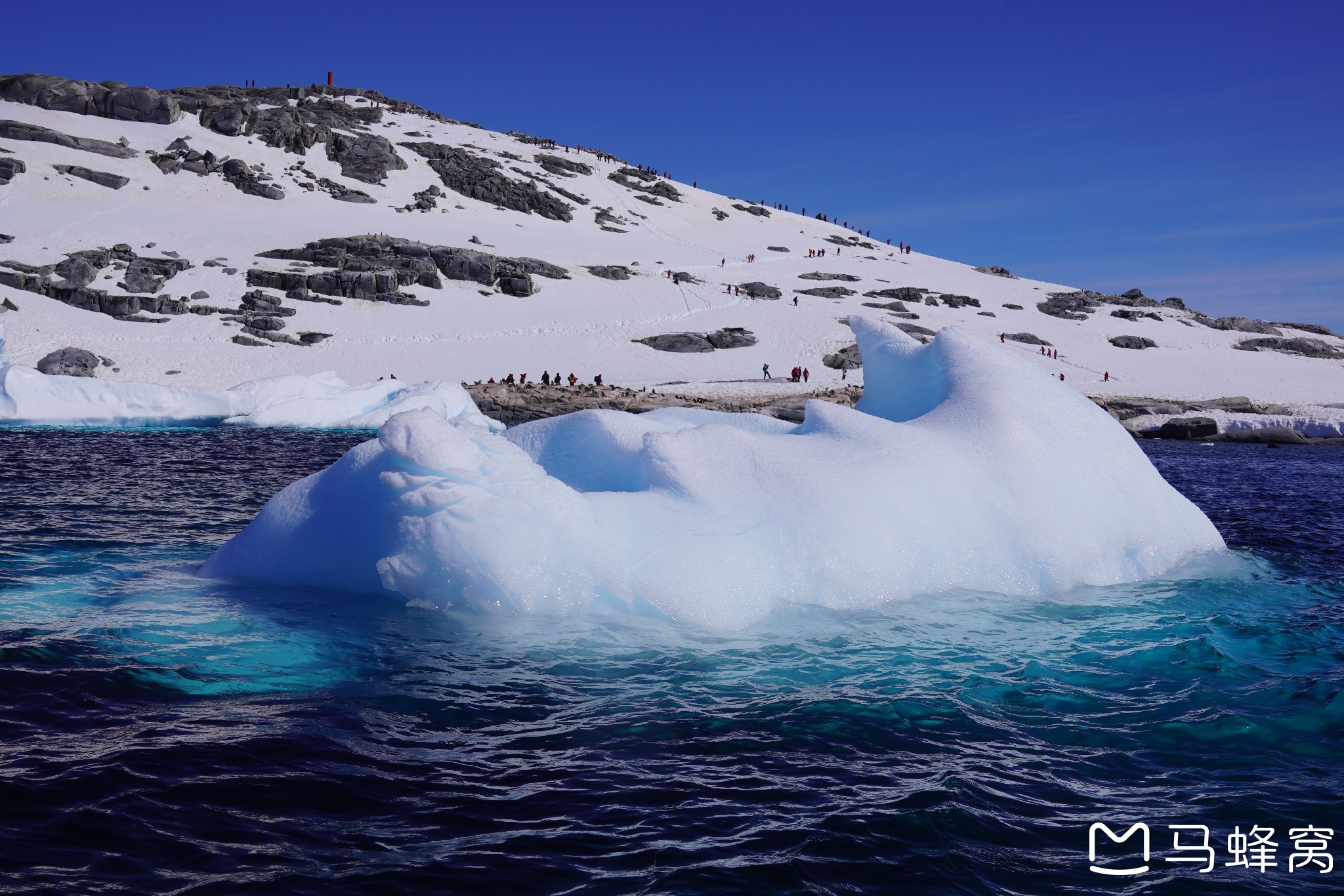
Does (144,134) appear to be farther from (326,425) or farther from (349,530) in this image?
(349,530)

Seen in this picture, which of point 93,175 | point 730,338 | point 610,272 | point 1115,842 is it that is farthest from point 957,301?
point 1115,842

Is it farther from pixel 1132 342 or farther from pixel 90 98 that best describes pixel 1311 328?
pixel 90 98

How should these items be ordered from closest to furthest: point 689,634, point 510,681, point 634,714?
1. point 634,714
2. point 510,681
3. point 689,634

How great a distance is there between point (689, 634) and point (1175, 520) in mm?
9235

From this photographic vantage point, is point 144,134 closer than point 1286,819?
No

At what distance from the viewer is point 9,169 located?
73.5 meters

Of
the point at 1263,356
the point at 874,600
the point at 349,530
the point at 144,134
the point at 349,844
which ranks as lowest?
the point at 349,844

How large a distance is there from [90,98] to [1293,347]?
367 ft

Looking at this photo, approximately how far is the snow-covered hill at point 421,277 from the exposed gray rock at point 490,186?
274 millimetres

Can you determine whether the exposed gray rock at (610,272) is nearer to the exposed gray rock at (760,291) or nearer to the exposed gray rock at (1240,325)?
the exposed gray rock at (760,291)

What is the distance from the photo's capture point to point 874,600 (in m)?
11.4

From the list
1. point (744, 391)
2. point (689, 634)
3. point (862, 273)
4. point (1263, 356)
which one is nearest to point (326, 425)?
point (744, 391)

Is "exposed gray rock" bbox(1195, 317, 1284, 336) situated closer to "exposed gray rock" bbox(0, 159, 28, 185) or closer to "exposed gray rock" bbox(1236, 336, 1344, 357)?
"exposed gray rock" bbox(1236, 336, 1344, 357)

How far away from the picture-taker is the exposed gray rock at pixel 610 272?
256 feet
